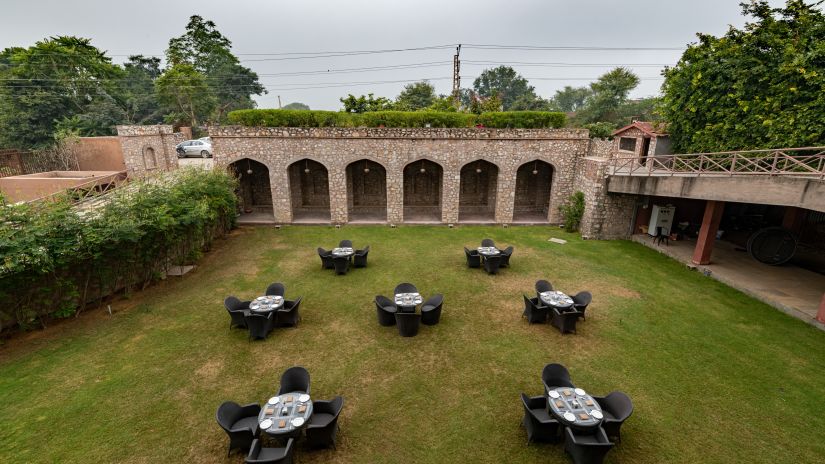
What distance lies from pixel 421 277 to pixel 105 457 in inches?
332

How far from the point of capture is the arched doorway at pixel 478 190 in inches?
787

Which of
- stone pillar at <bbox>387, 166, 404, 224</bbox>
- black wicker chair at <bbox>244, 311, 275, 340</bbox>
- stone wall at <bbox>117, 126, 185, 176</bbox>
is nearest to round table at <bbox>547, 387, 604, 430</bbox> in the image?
black wicker chair at <bbox>244, 311, 275, 340</bbox>

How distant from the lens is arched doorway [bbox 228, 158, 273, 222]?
1920 cm

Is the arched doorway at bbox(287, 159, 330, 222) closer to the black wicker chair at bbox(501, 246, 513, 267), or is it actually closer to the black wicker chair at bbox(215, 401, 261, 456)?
the black wicker chair at bbox(501, 246, 513, 267)

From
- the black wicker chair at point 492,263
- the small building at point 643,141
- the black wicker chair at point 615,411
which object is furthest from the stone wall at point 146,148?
the small building at point 643,141

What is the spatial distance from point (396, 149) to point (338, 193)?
3.61 metres

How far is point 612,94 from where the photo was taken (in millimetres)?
41281

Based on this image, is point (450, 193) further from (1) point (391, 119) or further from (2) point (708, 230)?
(2) point (708, 230)

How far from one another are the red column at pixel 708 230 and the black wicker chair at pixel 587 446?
397 inches

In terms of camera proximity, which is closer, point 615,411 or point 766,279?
point 615,411

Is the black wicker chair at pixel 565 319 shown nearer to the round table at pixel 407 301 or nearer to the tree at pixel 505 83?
the round table at pixel 407 301

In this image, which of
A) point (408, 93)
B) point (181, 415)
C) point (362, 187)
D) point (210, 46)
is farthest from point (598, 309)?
point (210, 46)

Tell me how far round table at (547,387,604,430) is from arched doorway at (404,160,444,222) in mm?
14003

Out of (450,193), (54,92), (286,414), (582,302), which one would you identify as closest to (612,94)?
(450,193)
